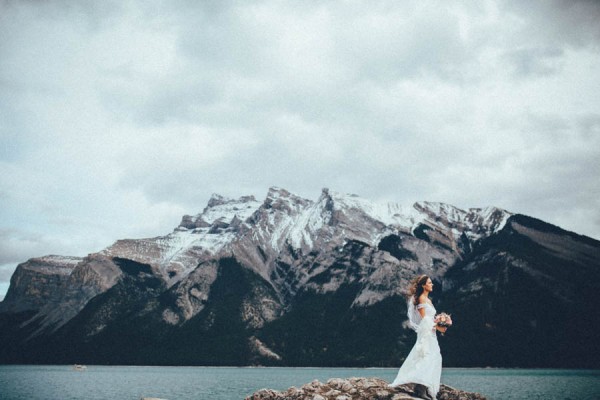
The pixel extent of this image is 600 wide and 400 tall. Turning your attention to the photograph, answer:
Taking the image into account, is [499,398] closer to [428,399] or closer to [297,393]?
[297,393]

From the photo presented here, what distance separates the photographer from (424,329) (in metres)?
18.0

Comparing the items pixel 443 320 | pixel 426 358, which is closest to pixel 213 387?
pixel 426 358

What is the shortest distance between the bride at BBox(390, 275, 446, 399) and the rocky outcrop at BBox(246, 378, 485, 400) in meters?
0.64

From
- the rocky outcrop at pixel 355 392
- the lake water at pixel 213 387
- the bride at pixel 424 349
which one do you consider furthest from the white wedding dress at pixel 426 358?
the lake water at pixel 213 387

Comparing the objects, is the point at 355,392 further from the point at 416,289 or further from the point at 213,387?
the point at 213,387

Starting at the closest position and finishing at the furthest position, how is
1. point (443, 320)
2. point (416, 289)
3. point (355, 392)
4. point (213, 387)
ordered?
point (443, 320), point (416, 289), point (355, 392), point (213, 387)

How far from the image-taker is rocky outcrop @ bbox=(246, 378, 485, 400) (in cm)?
1938

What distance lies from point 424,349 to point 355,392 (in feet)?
17.2

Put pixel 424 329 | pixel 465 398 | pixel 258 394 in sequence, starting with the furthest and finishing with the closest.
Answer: pixel 258 394 → pixel 465 398 → pixel 424 329

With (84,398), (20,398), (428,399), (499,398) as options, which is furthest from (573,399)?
(20,398)

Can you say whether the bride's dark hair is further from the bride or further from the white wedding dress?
the white wedding dress

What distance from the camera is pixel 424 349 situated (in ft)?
59.2

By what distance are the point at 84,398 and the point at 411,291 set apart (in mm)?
68136

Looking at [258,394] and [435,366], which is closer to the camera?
[435,366]
